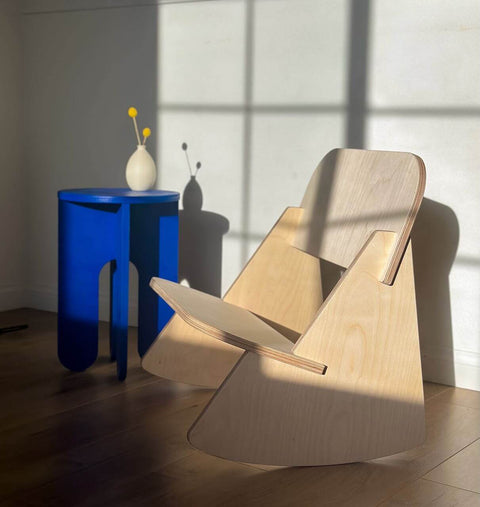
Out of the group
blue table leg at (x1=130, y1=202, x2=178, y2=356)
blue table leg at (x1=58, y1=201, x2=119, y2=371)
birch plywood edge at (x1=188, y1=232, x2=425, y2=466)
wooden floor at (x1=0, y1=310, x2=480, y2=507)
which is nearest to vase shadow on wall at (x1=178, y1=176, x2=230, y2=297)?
blue table leg at (x1=130, y1=202, x2=178, y2=356)

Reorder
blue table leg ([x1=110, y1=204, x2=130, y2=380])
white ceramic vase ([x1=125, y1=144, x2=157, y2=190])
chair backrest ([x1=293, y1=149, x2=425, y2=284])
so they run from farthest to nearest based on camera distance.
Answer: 1. white ceramic vase ([x1=125, y1=144, x2=157, y2=190])
2. blue table leg ([x1=110, y1=204, x2=130, y2=380])
3. chair backrest ([x1=293, y1=149, x2=425, y2=284])


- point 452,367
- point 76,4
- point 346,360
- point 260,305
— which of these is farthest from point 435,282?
point 76,4

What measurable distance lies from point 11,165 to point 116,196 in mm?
1494

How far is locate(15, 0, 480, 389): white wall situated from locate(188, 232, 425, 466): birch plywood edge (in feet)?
2.62

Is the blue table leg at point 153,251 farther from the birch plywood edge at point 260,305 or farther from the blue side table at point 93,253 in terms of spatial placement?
the birch plywood edge at point 260,305

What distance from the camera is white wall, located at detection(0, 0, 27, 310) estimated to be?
4.19 meters

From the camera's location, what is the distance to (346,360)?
90.5 inches

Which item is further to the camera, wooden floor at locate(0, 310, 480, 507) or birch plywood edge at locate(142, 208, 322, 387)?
birch plywood edge at locate(142, 208, 322, 387)

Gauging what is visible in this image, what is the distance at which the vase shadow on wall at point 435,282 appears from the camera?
10.2 feet

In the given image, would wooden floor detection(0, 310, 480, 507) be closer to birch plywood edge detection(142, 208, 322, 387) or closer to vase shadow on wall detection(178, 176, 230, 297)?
birch plywood edge detection(142, 208, 322, 387)

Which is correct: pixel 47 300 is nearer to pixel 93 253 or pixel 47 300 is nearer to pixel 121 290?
pixel 93 253

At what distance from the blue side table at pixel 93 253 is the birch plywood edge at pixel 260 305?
0.70 feet

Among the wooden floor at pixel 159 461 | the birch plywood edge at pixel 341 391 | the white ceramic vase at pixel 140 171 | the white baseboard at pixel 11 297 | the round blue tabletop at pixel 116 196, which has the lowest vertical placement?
the wooden floor at pixel 159 461

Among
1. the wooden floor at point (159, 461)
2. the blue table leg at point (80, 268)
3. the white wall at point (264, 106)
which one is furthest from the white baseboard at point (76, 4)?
the wooden floor at point (159, 461)
